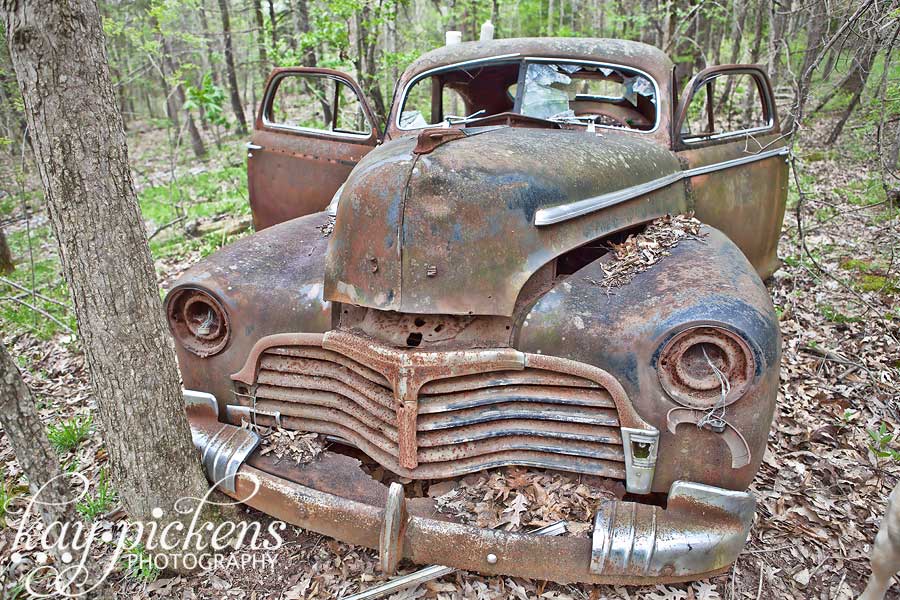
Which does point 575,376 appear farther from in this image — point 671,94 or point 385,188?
point 671,94

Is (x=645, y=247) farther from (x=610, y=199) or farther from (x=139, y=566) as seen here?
(x=139, y=566)

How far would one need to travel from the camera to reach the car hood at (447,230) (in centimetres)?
213

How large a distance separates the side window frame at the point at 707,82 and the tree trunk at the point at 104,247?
8.84ft

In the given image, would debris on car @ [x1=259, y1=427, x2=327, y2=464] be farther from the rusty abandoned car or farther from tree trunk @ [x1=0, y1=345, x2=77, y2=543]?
tree trunk @ [x1=0, y1=345, x2=77, y2=543]

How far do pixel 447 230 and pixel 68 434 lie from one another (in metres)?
2.59

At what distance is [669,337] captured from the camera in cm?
201

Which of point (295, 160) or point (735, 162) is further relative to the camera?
point (295, 160)

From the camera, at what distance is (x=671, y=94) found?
134 inches

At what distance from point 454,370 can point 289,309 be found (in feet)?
2.50

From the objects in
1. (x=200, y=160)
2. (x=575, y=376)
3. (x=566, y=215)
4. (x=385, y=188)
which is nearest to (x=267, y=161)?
(x=385, y=188)

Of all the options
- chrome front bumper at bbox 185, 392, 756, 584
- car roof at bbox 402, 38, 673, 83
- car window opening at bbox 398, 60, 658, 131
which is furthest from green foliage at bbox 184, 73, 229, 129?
chrome front bumper at bbox 185, 392, 756, 584

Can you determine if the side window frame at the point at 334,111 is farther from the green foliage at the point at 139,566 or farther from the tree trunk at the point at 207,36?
the tree trunk at the point at 207,36

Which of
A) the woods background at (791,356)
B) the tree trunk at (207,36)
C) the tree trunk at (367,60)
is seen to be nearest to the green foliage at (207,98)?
the woods background at (791,356)

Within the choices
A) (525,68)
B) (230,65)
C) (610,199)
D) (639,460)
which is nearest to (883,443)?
(639,460)
